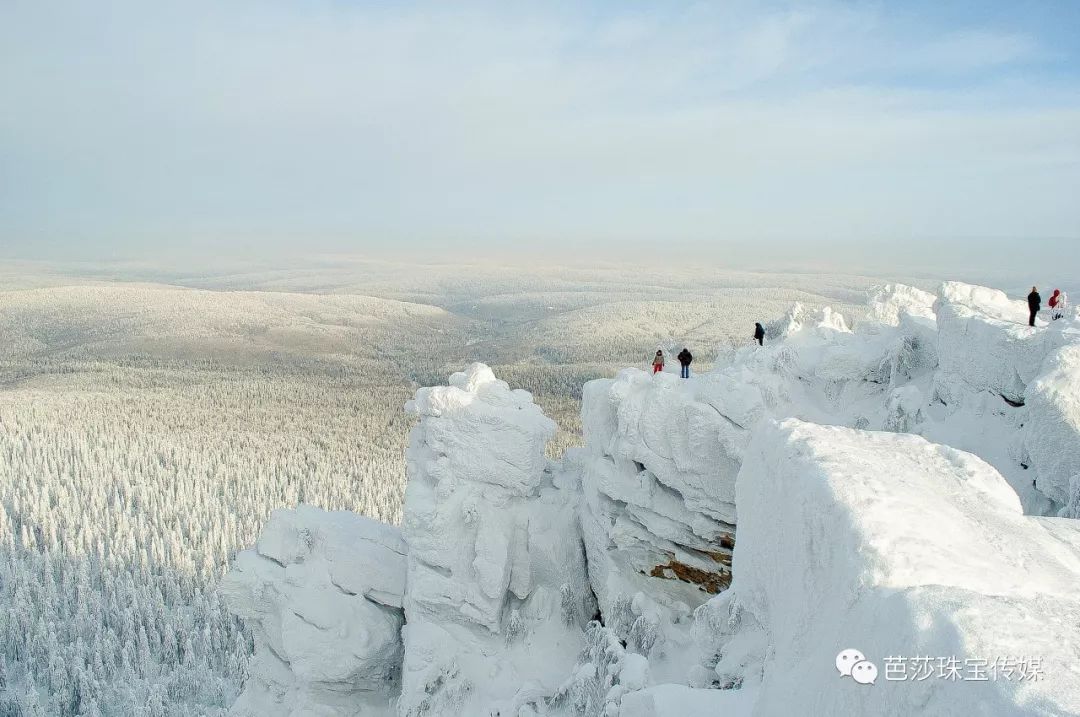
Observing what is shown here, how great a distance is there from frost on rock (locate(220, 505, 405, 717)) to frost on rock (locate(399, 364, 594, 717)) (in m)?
1.49

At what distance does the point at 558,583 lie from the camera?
2139 cm

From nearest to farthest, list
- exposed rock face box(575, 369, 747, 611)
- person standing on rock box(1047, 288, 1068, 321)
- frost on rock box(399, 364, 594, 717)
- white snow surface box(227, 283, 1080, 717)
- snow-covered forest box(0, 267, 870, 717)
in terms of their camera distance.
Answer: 1. white snow surface box(227, 283, 1080, 717)
2. exposed rock face box(575, 369, 747, 611)
3. frost on rock box(399, 364, 594, 717)
4. person standing on rock box(1047, 288, 1068, 321)
5. snow-covered forest box(0, 267, 870, 717)

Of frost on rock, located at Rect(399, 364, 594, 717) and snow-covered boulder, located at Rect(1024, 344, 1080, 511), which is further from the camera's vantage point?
frost on rock, located at Rect(399, 364, 594, 717)

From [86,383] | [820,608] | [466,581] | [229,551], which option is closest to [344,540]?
[466,581]

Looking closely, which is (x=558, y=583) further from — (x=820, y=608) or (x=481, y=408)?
(x=820, y=608)

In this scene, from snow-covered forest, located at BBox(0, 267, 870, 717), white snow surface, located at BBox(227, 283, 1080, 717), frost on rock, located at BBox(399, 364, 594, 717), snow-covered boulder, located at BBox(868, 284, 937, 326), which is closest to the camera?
white snow surface, located at BBox(227, 283, 1080, 717)

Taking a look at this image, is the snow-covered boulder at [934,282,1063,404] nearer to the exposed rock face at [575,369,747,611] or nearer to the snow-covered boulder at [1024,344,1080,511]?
the snow-covered boulder at [1024,344,1080,511]

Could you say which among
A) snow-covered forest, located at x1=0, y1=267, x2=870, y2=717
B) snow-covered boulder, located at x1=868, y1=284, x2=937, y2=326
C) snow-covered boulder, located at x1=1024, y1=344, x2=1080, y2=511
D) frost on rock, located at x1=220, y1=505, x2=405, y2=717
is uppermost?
snow-covered boulder, located at x1=868, y1=284, x2=937, y2=326

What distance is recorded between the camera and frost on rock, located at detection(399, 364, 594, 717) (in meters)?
19.6

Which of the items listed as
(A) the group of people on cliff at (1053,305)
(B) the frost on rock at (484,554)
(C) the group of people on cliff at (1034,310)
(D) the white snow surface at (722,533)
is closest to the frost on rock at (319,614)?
(D) the white snow surface at (722,533)

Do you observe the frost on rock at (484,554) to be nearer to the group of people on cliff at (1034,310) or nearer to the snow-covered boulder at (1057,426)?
the group of people on cliff at (1034,310)

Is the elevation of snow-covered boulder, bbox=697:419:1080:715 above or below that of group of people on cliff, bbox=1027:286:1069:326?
below

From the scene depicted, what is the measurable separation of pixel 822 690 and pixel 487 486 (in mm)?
14777

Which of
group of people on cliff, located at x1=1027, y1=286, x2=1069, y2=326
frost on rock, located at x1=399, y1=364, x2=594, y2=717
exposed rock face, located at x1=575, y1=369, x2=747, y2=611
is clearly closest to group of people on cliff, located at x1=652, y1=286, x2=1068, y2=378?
group of people on cliff, located at x1=1027, y1=286, x2=1069, y2=326
